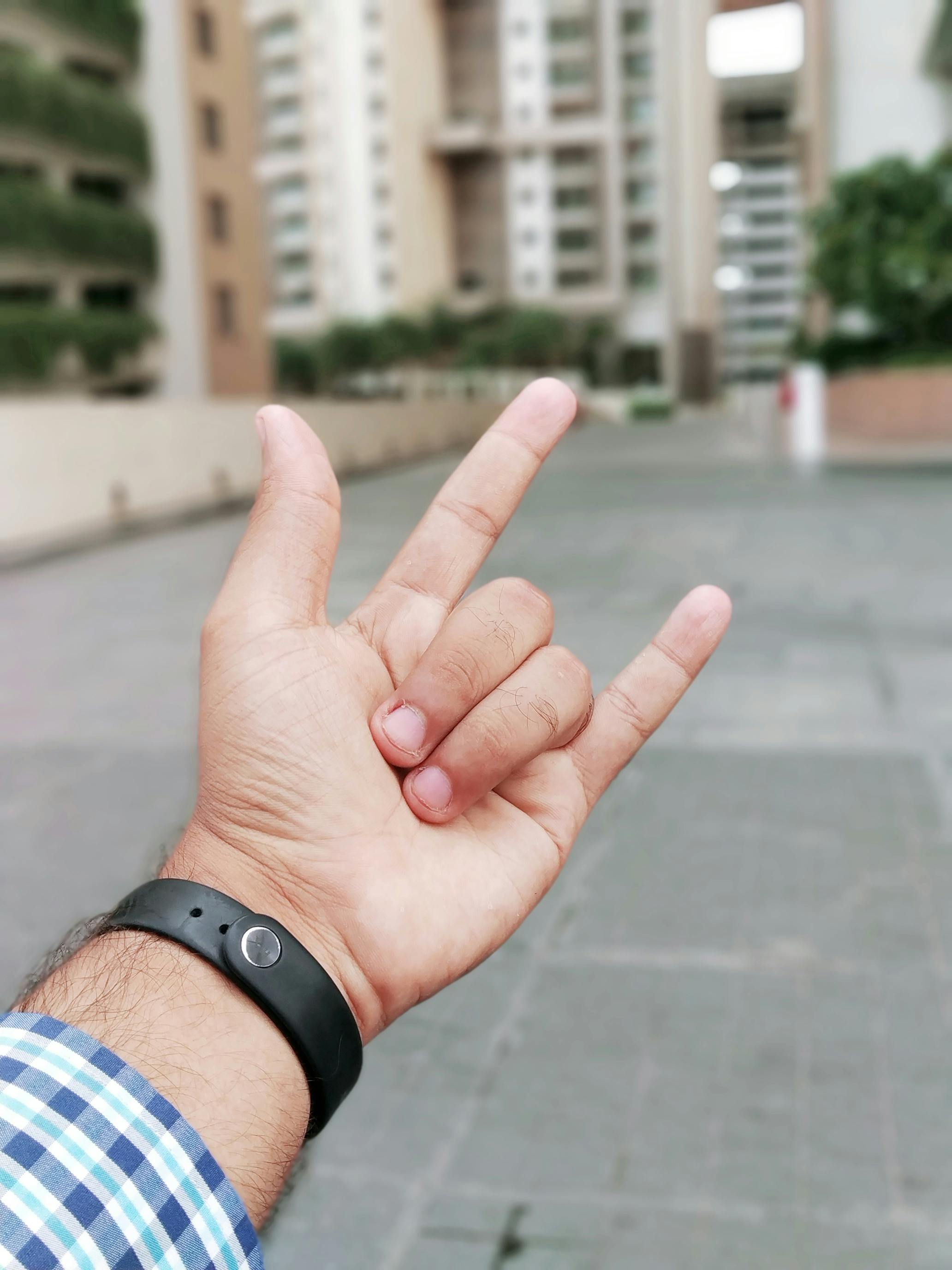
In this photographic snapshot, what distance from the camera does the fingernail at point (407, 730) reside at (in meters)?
1.13

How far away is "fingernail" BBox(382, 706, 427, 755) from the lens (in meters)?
1.13

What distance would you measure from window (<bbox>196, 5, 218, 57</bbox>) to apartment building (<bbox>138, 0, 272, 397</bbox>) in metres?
0.02

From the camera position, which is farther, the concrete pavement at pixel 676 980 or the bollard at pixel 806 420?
the bollard at pixel 806 420

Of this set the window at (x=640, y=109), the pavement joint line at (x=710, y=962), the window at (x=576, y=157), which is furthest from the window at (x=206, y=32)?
the window at (x=640, y=109)

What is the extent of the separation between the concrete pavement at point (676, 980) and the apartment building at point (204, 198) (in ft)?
97.9

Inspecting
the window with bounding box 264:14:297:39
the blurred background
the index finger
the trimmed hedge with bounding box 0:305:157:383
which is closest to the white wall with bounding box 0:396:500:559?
the blurred background

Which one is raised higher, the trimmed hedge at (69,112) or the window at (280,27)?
the window at (280,27)

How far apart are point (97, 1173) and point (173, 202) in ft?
122

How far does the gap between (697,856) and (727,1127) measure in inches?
56.9

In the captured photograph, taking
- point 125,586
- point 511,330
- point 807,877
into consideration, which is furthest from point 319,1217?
point 511,330

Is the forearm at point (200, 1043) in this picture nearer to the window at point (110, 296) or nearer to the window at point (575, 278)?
the window at point (110, 296)

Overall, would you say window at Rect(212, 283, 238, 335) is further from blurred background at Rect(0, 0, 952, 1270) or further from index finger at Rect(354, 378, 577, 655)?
index finger at Rect(354, 378, 577, 655)

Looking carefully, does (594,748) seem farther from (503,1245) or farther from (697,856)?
(697,856)

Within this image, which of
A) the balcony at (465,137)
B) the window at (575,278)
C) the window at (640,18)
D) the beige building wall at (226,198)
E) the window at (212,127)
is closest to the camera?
the beige building wall at (226,198)
